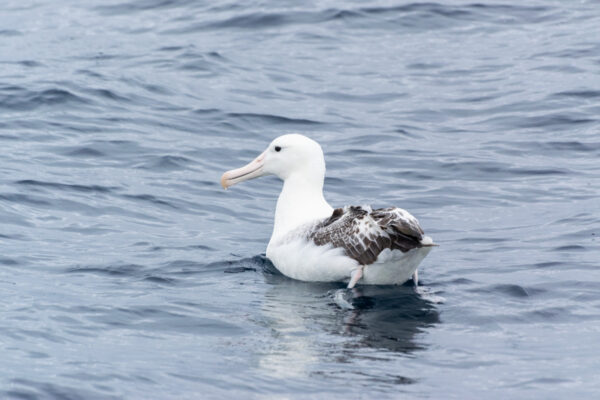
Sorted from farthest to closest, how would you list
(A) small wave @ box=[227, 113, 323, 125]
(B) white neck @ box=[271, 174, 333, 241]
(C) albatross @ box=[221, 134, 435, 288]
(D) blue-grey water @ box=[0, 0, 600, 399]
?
(A) small wave @ box=[227, 113, 323, 125], (B) white neck @ box=[271, 174, 333, 241], (C) albatross @ box=[221, 134, 435, 288], (D) blue-grey water @ box=[0, 0, 600, 399]

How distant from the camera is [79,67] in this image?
792 inches

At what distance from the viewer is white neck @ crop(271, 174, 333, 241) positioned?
11.8m

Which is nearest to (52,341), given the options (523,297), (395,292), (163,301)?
(163,301)

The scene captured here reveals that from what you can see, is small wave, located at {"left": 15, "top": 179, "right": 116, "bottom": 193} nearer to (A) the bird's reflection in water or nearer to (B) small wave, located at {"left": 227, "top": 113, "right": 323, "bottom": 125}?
(A) the bird's reflection in water

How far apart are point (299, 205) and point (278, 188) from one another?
343cm

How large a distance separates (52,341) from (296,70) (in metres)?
12.5

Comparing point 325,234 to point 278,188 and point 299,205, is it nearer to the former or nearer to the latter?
point 299,205

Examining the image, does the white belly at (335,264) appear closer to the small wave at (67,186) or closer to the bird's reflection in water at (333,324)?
the bird's reflection in water at (333,324)

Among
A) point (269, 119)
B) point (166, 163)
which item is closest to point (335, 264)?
point (166, 163)

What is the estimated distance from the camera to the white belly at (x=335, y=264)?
34.6 ft

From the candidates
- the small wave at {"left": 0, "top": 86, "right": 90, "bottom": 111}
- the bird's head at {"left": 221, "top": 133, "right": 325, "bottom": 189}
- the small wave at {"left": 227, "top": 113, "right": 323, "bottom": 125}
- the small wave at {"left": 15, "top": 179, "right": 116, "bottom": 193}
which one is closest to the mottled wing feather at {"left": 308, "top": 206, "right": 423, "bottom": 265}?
the bird's head at {"left": 221, "top": 133, "right": 325, "bottom": 189}

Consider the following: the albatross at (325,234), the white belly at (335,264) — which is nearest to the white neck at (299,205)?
the albatross at (325,234)

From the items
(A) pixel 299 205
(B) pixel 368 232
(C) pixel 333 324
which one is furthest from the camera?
(A) pixel 299 205

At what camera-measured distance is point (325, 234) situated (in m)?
11.0
